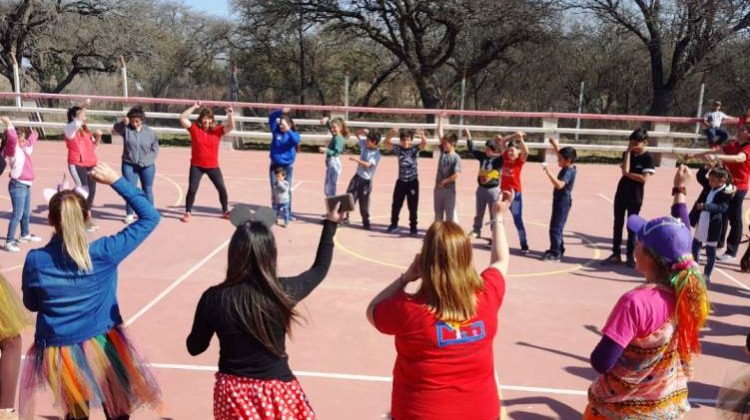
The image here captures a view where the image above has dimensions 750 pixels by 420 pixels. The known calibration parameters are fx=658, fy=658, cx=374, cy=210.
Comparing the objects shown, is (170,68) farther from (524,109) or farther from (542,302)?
(542,302)

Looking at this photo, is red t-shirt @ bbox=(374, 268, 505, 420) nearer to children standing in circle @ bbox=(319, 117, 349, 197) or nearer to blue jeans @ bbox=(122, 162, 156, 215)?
children standing in circle @ bbox=(319, 117, 349, 197)

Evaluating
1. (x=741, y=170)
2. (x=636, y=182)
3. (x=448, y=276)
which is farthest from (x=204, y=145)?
(x=448, y=276)

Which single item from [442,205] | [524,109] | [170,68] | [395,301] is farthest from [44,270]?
[170,68]

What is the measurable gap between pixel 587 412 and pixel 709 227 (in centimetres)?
509

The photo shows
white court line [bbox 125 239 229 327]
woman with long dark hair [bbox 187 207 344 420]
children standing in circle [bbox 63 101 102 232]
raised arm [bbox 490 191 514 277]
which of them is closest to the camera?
woman with long dark hair [bbox 187 207 344 420]

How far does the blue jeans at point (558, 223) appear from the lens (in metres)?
8.44

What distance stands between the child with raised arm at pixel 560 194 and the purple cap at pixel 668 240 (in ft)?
16.6

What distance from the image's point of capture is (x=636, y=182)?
824 centimetres

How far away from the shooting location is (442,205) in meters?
9.41

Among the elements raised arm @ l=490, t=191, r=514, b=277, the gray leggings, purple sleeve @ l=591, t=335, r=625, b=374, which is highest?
raised arm @ l=490, t=191, r=514, b=277

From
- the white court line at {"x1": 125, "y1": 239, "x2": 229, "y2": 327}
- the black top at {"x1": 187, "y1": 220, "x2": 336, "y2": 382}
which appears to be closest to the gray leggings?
the white court line at {"x1": 125, "y1": 239, "x2": 229, "y2": 327}

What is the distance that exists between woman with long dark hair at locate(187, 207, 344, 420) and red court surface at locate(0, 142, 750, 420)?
1.75m

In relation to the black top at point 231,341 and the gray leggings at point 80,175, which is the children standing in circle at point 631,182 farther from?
the gray leggings at point 80,175

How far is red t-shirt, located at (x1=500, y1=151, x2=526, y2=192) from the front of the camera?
8.80 m
